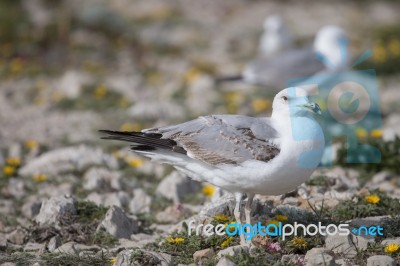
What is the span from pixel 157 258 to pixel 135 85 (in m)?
6.20

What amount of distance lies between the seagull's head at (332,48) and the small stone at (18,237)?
5.99 m

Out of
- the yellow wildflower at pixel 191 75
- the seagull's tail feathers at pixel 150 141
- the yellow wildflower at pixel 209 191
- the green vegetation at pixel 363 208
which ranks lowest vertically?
the green vegetation at pixel 363 208

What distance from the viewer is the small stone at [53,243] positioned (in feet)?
16.3

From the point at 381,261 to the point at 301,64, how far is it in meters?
5.89

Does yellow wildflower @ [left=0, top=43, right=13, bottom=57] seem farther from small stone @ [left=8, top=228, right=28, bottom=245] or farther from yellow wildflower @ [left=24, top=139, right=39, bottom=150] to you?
small stone @ [left=8, top=228, right=28, bottom=245]

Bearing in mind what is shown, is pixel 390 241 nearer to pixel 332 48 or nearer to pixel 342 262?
pixel 342 262

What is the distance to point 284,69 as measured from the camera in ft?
32.5

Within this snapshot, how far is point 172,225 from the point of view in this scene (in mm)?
5582

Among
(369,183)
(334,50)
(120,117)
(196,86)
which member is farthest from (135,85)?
(369,183)

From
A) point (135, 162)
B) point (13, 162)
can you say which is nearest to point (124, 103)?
point (135, 162)

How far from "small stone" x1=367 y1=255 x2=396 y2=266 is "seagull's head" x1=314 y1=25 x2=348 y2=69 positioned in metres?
6.00

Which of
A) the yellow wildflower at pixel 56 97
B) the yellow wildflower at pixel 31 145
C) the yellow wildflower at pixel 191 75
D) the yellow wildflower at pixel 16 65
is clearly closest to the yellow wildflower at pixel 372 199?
the yellow wildflower at pixel 31 145

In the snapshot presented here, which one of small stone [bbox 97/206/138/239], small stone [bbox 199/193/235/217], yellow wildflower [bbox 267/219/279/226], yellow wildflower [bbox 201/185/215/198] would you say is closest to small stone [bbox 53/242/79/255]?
small stone [bbox 97/206/138/239]

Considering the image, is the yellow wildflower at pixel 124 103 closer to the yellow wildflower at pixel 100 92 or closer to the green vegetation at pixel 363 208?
the yellow wildflower at pixel 100 92
